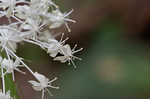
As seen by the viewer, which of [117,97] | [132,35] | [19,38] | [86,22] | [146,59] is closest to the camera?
[19,38]

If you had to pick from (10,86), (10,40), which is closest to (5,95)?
(10,86)

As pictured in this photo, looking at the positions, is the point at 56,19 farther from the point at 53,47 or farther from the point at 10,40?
the point at 10,40

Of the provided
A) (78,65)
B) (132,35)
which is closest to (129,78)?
(78,65)

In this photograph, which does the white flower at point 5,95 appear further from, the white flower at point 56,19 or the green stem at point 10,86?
the white flower at point 56,19

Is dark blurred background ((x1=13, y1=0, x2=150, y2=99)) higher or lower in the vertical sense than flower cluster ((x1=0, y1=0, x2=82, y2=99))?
higher

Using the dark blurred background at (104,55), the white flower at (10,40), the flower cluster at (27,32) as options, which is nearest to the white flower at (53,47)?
the flower cluster at (27,32)

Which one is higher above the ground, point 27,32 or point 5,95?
point 27,32

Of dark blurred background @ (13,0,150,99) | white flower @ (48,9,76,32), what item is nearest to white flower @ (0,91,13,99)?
white flower @ (48,9,76,32)

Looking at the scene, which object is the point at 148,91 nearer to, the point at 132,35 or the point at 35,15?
the point at 132,35

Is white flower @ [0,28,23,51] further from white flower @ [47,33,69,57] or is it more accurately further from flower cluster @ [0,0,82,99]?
white flower @ [47,33,69,57]
